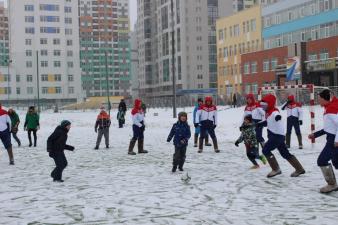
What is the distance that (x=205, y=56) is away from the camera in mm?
136875

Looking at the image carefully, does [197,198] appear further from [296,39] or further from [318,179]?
[296,39]

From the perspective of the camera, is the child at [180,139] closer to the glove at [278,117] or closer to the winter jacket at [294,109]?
the glove at [278,117]

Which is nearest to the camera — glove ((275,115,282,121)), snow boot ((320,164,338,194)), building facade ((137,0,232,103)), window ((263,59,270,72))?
snow boot ((320,164,338,194))

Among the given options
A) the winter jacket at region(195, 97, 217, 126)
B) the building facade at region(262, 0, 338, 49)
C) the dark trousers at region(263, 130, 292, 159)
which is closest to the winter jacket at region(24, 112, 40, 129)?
the winter jacket at region(195, 97, 217, 126)

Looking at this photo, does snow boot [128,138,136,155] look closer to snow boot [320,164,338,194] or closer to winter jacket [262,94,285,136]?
winter jacket [262,94,285,136]

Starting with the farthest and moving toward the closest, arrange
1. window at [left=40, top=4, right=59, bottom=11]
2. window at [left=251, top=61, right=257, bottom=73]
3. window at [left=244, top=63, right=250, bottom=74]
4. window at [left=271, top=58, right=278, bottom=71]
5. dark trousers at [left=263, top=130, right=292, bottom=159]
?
window at [left=40, top=4, right=59, bottom=11] → window at [left=244, top=63, right=250, bottom=74] → window at [left=251, top=61, right=257, bottom=73] → window at [left=271, top=58, right=278, bottom=71] → dark trousers at [left=263, top=130, right=292, bottom=159]

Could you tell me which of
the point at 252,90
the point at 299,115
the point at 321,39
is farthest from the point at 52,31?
the point at 299,115

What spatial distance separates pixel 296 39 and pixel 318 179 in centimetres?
5750

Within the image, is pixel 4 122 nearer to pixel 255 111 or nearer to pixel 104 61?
pixel 255 111

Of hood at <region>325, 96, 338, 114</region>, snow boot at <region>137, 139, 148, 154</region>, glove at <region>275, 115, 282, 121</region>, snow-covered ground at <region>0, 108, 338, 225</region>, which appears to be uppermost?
hood at <region>325, 96, 338, 114</region>

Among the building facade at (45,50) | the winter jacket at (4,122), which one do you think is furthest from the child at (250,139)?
the building facade at (45,50)

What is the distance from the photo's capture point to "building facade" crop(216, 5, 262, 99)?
80188 mm

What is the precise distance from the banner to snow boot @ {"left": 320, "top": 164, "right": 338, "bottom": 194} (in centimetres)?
4768

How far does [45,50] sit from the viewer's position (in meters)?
118
